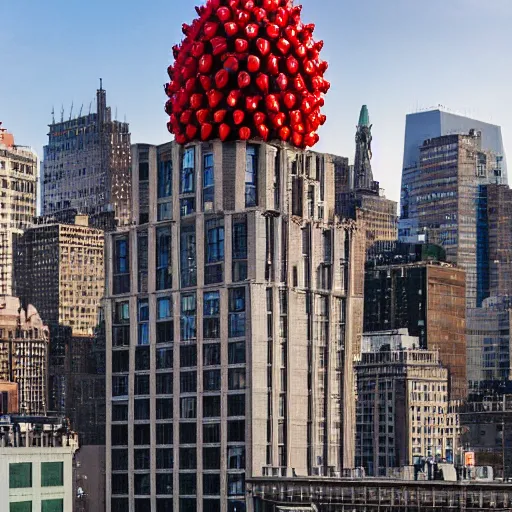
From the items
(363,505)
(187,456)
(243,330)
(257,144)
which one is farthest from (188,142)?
(363,505)

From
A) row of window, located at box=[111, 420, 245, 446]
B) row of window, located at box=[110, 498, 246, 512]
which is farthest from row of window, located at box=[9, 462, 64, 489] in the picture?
row of window, located at box=[111, 420, 245, 446]

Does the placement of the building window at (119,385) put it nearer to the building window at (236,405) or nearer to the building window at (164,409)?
the building window at (164,409)

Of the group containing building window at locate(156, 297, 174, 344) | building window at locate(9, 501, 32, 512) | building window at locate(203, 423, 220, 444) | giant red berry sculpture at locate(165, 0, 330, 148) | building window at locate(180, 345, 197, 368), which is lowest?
building window at locate(9, 501, 32, 512)

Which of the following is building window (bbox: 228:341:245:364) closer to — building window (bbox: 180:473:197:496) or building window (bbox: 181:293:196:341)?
building window (bbox: 181:293:196:341)

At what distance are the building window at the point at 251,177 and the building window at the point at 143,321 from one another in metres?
15.6

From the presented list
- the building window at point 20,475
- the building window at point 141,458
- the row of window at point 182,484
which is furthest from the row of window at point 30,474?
the building window at point 141,458

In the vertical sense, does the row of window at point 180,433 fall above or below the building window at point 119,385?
below

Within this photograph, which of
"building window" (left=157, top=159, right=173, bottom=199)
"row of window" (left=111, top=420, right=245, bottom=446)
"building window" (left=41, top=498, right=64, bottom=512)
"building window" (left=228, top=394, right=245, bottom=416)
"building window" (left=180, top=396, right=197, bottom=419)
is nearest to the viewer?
"building window" (left=41, top=498, right=64, bottom=512)

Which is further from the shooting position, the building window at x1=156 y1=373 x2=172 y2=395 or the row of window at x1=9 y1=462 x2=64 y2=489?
the building window at x1=156 y1=373 x2=172 y2=395

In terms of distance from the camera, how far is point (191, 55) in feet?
570

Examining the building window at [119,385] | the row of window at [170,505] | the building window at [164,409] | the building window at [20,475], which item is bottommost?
the row of window at [170,505]

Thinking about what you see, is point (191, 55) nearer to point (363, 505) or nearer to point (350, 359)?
point (350, 359)

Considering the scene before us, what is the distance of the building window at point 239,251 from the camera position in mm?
170250

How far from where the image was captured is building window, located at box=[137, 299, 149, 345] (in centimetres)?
17825
